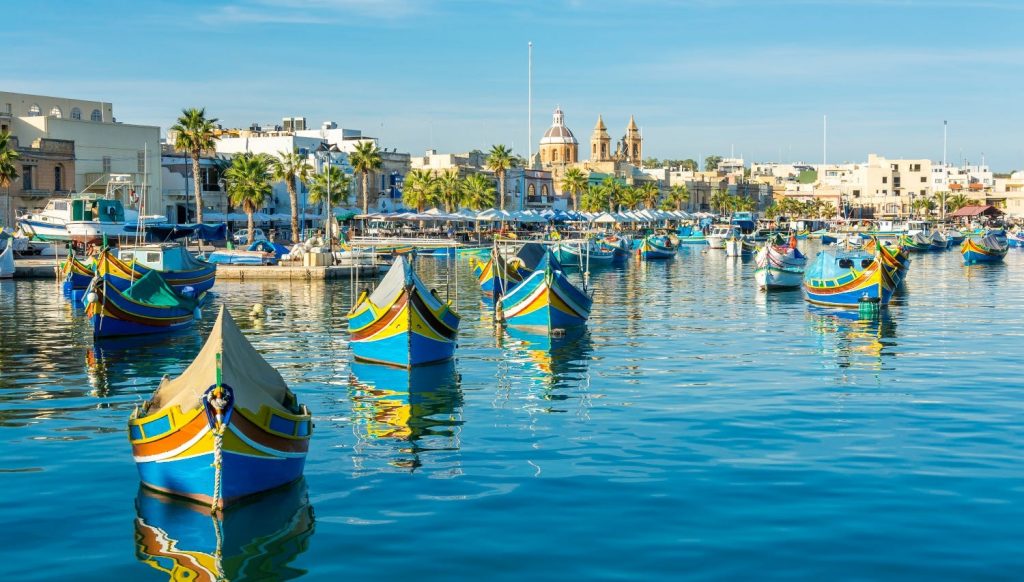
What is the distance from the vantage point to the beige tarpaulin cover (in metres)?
18.1

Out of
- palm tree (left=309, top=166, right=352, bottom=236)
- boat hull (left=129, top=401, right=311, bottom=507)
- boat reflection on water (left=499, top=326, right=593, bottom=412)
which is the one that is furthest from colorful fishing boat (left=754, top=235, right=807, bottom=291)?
boat hull (left=129, top=401, right=311, bottom=507)

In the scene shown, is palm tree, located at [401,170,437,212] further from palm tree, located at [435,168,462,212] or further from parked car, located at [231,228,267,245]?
parked car, located at [231,228,267,245]

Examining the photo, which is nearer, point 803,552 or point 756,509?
point 803,552

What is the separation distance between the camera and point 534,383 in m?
31.3

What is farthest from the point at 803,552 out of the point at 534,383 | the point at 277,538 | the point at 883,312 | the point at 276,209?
the point at 276,209

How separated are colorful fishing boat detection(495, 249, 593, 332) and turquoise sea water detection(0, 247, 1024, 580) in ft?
6.01

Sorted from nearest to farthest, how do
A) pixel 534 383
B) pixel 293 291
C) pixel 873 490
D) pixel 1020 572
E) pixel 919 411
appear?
pixel 1020 572 → pixel 873 490 → pixel 919 411 → pixel 534 383 → pixel 293 291

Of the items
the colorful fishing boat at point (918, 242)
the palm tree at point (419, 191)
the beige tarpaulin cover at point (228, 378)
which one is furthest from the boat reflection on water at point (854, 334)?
the colorful fishing boat at point (918, 242)

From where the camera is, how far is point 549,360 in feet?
119

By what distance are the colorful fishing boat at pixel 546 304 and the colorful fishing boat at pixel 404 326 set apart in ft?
27.9

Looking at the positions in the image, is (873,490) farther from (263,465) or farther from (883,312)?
(883,312)

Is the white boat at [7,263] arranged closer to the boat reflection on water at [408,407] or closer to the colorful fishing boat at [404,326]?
the colorful fishing boat at [404,326]

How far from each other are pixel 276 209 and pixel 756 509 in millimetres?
103955

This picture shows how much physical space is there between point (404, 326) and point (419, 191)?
3600 inches
